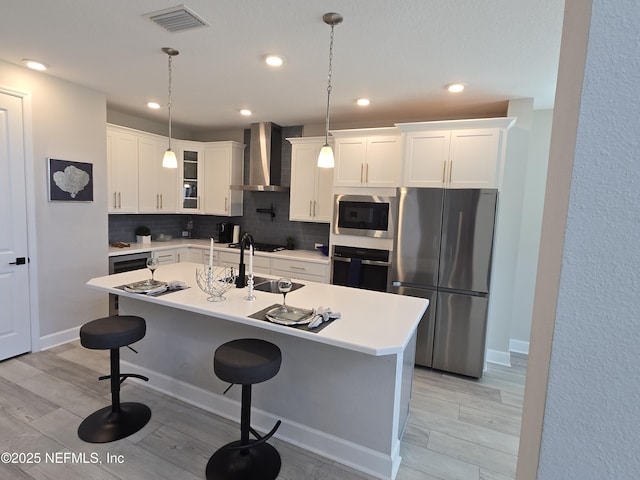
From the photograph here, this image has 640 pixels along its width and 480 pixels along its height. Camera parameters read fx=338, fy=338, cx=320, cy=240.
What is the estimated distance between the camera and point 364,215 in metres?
3.71

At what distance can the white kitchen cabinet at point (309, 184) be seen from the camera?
14.1ft

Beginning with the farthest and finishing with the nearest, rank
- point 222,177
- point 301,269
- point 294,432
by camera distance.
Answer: point 222,177, point 301,269, point 294,432

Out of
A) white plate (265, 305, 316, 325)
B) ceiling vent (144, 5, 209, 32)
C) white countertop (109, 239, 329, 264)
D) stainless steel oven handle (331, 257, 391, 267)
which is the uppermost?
ceiling vent (144, 5, 209, 32)

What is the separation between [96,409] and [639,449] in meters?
3.07

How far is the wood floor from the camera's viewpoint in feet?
6.53

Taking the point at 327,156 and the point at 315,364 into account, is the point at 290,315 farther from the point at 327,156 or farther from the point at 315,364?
the point at 327,156

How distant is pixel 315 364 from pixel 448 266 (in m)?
1.74

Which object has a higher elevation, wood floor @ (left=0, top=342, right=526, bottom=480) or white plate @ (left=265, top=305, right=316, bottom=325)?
white plate @ (left=265, top=305, right=316, bottom=325)

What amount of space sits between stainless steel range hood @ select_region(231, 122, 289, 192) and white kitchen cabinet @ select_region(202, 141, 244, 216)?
317 millimetres

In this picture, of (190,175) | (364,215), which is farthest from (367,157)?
(190,175)

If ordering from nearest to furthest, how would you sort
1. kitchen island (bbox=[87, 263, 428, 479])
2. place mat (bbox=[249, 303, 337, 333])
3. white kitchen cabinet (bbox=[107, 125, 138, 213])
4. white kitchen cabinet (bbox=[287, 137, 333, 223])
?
place mat (bbox=[249, 303, 337, 333])
kitchen island (bbox=[87, 263, 428, 479])
white kitchen cabinet (bbox=[107, 125, 138, 213])
white kitchen cabinet (bbox=[287, 137, 333, 223])

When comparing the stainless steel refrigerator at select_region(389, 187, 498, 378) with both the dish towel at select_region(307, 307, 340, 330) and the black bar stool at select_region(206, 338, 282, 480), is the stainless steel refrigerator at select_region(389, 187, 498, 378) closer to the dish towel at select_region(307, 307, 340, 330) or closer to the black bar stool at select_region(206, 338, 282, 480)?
the dish towel at select_region(307, 307, 340, 330)

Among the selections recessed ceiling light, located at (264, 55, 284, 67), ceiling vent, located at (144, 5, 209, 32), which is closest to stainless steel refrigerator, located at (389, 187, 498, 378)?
recessed ceiling light, located at (264, 55, 284, 67)

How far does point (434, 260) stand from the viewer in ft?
10.7
